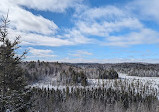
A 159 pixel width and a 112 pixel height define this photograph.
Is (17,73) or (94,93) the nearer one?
(17,73)

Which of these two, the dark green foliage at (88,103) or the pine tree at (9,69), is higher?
the pine tree at (9,69)

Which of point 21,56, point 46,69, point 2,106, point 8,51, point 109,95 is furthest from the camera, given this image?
point 46,69

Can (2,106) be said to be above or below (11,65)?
below

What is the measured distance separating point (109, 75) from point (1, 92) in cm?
11287

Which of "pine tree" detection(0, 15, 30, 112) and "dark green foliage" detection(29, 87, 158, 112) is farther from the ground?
"pine tree" detection(0, 15, 30, 112)

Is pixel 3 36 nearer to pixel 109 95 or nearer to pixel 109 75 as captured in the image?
pixel 109 95

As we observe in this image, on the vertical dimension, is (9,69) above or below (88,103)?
above

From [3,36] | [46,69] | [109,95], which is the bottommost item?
[109,95]

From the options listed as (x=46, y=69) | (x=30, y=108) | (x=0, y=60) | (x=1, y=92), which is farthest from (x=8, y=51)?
(x=46, y=69)

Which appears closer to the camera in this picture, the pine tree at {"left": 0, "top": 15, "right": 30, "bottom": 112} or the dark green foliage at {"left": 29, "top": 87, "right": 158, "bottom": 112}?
the pine tree at {"left": 0, "top": 15, "right": 30, "bottom": 112}

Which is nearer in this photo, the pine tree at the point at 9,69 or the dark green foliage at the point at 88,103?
the pine tree at the point at 9,69

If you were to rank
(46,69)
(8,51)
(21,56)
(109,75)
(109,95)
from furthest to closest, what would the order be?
1. (46,69)
2. (109,75)
3. (109,95)
4. (21,56)
5. (8,51)

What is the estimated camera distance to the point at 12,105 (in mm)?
7984

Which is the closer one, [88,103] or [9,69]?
[9,69]
